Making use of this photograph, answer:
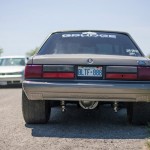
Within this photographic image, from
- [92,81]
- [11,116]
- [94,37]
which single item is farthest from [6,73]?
[92,81]

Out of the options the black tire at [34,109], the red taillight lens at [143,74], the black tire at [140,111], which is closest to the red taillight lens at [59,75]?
the black tire at [34,109]

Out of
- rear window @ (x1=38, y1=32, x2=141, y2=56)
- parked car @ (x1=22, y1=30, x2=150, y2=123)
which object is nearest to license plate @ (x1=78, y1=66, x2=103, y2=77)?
parked car @ (x1=22, y1=30, x2=150, y2=123)

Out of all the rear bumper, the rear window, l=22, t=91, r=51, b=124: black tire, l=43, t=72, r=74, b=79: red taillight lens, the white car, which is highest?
the rear window

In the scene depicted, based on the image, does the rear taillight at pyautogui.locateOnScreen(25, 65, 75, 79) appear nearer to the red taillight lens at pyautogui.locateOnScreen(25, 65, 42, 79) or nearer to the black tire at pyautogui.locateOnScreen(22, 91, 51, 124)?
the red taillight lens at pyautogui.locateOnScreen(25, 65, 42, 79)

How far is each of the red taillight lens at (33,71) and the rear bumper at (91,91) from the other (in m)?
0.13

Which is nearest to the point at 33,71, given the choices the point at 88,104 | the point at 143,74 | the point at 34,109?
the point at 34,109

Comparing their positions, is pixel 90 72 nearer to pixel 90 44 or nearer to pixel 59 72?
pixel 59 72

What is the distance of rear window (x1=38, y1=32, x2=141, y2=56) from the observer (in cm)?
566

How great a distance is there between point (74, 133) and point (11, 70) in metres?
10.4

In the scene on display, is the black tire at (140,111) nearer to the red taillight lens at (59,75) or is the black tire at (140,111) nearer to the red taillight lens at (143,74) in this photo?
the red taillight lens at (143,74)

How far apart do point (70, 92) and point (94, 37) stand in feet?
4.48

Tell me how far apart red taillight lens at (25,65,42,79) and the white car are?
970cm

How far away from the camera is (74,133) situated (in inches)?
197

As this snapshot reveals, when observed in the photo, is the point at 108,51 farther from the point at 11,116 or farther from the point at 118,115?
the point at 11,116
